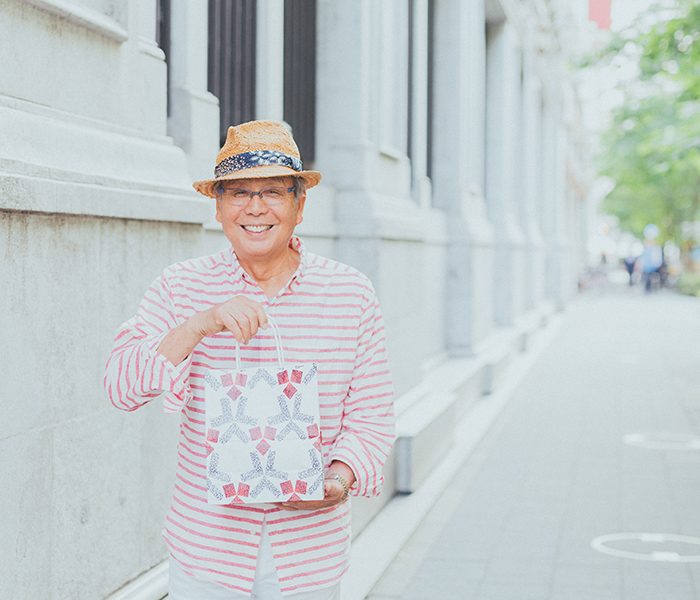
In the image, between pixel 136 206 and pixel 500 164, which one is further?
pixel 500 164

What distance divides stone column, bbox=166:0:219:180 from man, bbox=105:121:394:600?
2.88m

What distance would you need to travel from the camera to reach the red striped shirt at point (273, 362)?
9.20 ft

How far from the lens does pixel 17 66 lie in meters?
4.04

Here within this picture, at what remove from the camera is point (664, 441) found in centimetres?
1098

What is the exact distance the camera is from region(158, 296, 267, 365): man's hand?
2582 mm

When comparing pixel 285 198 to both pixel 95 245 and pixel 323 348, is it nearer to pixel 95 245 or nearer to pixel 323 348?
pixel 323 348

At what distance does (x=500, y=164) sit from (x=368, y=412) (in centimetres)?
1574

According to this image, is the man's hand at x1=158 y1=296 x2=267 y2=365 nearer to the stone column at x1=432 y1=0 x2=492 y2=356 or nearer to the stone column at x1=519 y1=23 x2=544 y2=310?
the stone column at x1=432 y1=0 x2=492 y2=356

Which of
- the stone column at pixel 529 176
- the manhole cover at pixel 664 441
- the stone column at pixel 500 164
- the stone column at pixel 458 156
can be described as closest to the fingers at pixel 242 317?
the manhole cover at pixel 664 441

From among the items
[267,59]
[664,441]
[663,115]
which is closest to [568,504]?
[664,441]

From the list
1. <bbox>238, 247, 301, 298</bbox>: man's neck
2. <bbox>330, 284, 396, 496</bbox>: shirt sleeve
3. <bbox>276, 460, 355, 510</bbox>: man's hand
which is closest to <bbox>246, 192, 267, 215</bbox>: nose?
<bbox>238, 247, 301, 298</bbox>: man's neck

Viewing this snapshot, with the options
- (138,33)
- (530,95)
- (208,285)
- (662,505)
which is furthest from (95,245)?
(530,95)

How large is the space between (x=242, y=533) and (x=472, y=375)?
10.1m

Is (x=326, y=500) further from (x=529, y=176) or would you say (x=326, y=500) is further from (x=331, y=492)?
(x=529, y=176)
